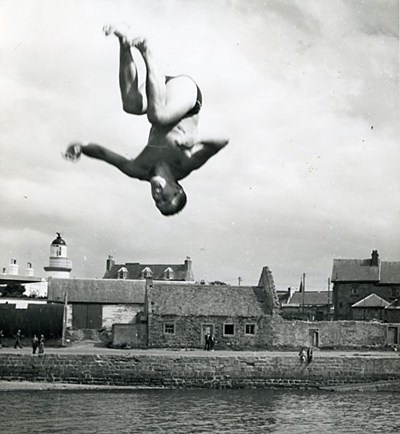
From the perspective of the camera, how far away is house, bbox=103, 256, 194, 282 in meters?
56.3

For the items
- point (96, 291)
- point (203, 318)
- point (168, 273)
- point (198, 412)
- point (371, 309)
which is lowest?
point (198, 412)

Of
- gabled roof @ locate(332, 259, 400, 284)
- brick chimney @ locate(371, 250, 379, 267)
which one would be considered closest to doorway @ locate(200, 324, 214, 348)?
gabled roof @ locate(332, 259, 400, 284)

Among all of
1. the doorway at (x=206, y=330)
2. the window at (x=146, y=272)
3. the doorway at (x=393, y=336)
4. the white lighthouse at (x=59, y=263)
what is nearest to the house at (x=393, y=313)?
the doorway at (x=393, y=336)

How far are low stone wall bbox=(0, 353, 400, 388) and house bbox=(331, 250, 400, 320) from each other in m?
25.8

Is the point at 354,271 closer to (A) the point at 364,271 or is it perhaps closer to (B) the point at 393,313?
(A) the point at 364,271

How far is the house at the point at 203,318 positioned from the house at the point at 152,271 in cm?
2386

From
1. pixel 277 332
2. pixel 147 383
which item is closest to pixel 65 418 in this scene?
pixel 147 383

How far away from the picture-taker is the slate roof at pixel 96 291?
3975 cm

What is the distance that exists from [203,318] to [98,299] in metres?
10.8

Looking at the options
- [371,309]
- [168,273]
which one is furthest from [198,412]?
[168,273]

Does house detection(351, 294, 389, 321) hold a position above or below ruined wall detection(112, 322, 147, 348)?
above

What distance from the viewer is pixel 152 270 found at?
57.6 m

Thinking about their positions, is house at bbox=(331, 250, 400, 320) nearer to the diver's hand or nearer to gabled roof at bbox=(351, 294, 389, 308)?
gabled roof at bbox=(351, 294, 389, 308)

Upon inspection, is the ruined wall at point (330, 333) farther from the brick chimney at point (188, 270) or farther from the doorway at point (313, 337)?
the brick chimney at point (188, 270)
